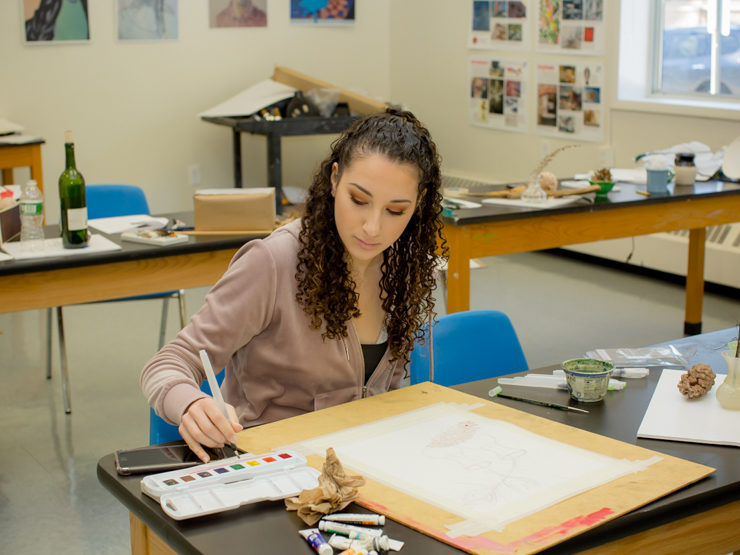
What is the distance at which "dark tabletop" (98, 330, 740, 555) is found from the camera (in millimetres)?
1095

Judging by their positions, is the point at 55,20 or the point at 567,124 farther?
the point at 567,124

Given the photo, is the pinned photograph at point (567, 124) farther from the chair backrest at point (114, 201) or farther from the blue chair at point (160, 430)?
the blue chair at point (160, 430)

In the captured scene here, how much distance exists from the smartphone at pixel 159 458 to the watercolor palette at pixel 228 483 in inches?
1.5

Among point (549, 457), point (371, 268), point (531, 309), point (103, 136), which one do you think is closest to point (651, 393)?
point (549, 457)

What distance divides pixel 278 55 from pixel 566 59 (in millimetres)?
1910

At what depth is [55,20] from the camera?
534 centimetres

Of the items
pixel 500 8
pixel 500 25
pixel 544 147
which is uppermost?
pixel 500 8

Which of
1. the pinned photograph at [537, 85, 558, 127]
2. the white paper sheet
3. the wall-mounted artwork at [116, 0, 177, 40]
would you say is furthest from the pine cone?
the wall-mounted artwork at [116, 0, 177, 40]

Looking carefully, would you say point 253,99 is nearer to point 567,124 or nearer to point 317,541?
point 567,124

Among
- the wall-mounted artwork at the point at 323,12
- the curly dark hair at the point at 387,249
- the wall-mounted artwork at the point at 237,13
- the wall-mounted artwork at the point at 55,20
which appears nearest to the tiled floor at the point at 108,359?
the curly dark hair at the point at 387,249

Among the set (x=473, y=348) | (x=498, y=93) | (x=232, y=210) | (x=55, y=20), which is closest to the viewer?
(x=473, y=348)

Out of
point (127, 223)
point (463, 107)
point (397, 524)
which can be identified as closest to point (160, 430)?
point (397, 524)

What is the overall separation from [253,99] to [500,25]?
1594 millimetres

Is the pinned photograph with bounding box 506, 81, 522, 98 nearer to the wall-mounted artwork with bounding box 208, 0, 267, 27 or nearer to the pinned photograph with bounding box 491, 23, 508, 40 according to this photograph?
the pinned photograph with bounding box 491, 23, 508, 40
